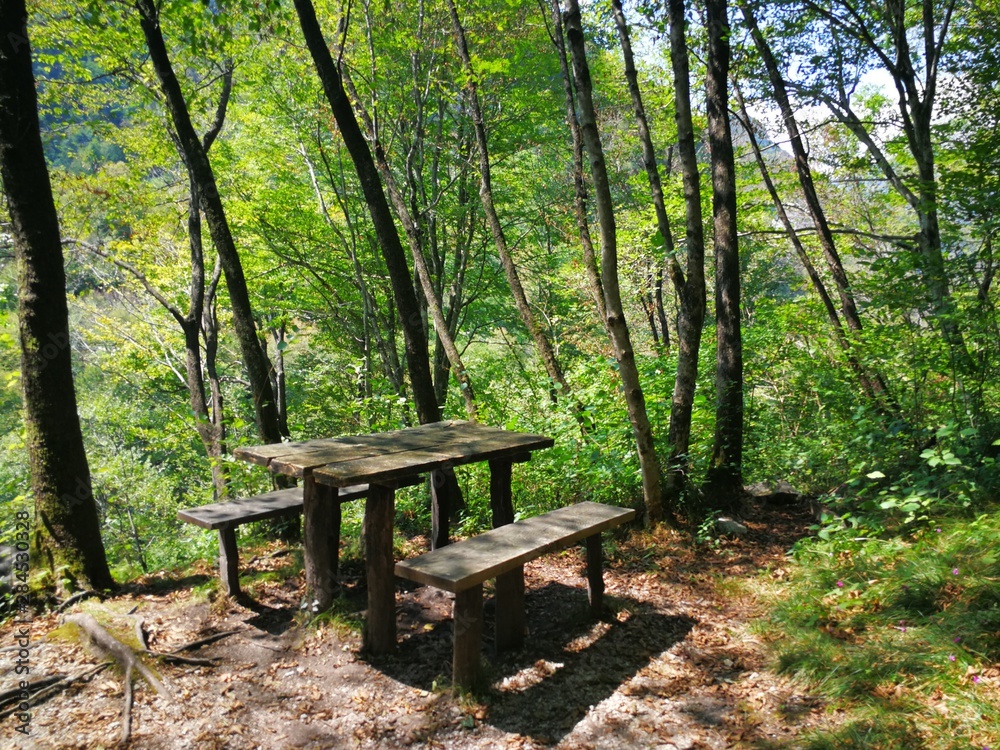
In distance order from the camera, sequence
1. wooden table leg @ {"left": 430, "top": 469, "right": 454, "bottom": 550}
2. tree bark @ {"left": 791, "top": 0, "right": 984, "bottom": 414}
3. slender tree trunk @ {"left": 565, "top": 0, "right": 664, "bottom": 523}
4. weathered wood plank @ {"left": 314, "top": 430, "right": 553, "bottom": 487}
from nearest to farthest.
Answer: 1. weathered wood plank @ {"left": 314, "top": 430, "right": 553, "bottom": 487}
2. slender tree trunk @ {"left": 565, "top": 0, "right": 664, "bottom": 523}
3. wooden table leg @ {"left": 430, "top": 469, "right": 454, "bottom": 550}
4. tree bark @ {"left": 791, "top": 0, "right": 984, "bottom": 414}

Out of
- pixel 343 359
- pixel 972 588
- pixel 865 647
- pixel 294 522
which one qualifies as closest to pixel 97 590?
pixel 294 522

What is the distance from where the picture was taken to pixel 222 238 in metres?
6.29

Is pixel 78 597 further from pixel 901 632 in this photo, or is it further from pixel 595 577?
pixel 901 632

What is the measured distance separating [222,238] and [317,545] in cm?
366

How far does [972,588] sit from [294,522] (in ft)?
17.7

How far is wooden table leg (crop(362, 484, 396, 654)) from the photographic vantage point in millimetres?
3822

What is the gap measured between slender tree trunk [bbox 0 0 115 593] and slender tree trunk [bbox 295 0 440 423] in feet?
7.48

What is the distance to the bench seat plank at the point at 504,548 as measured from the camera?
Result: 10.4ft

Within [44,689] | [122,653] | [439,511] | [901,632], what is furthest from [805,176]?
[44,689]

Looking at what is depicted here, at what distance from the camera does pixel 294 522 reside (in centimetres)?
617

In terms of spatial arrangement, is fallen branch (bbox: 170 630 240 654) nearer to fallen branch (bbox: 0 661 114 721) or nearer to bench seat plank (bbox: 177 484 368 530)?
fallen branch (bbox: 0 661 114 721)

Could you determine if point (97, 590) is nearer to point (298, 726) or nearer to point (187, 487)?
point (298, 726)

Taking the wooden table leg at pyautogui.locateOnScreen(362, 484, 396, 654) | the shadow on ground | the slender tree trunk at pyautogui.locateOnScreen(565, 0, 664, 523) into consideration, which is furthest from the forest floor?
the slender tree trunk at pyautogui.locateOnScreen(565, 0, 664, 523)

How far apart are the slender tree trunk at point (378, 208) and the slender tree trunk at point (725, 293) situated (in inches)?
110
